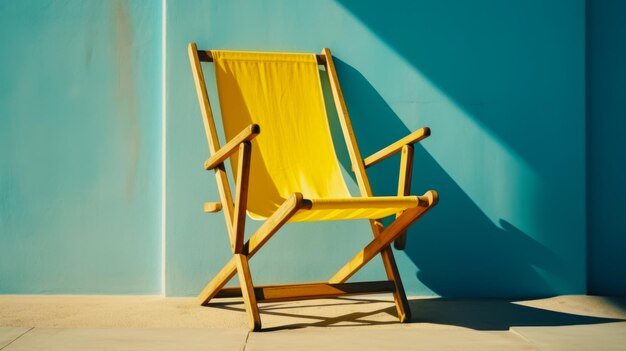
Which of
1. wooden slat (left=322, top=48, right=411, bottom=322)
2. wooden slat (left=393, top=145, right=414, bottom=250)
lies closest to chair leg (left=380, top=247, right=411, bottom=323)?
wooden slat (left=322, top=48, right=411, bottom=322)

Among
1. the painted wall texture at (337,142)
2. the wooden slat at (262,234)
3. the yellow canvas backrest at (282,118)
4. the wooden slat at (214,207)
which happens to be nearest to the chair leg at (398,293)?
the yellow canvas backrest at (282,118)

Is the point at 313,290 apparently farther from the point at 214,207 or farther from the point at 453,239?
the point at 453,239

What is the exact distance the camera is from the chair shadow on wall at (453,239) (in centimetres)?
356

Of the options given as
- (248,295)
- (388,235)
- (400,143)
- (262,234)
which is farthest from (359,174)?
(248,295)

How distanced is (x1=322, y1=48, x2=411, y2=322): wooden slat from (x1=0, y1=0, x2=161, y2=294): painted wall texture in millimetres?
820

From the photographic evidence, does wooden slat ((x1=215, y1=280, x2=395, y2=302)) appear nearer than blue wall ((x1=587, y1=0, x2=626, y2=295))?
Yes

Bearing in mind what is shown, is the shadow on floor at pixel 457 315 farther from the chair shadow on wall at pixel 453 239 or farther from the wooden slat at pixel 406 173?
the wooden slat at pixel 406 173

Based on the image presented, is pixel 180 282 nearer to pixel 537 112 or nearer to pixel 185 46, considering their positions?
pixel 185 46

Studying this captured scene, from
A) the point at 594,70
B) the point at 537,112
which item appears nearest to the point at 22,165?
the point at 537,112

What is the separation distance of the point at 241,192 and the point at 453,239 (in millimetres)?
1262

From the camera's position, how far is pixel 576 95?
361cm

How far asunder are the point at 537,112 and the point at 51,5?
2319 millimetres

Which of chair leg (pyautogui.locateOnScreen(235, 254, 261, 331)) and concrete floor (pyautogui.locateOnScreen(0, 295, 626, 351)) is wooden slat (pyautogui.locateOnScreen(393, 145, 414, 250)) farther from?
chair leg (pyautogui.locateOnScreen(235, 254, 261, 331))

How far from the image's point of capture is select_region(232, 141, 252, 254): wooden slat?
8.71 feet
